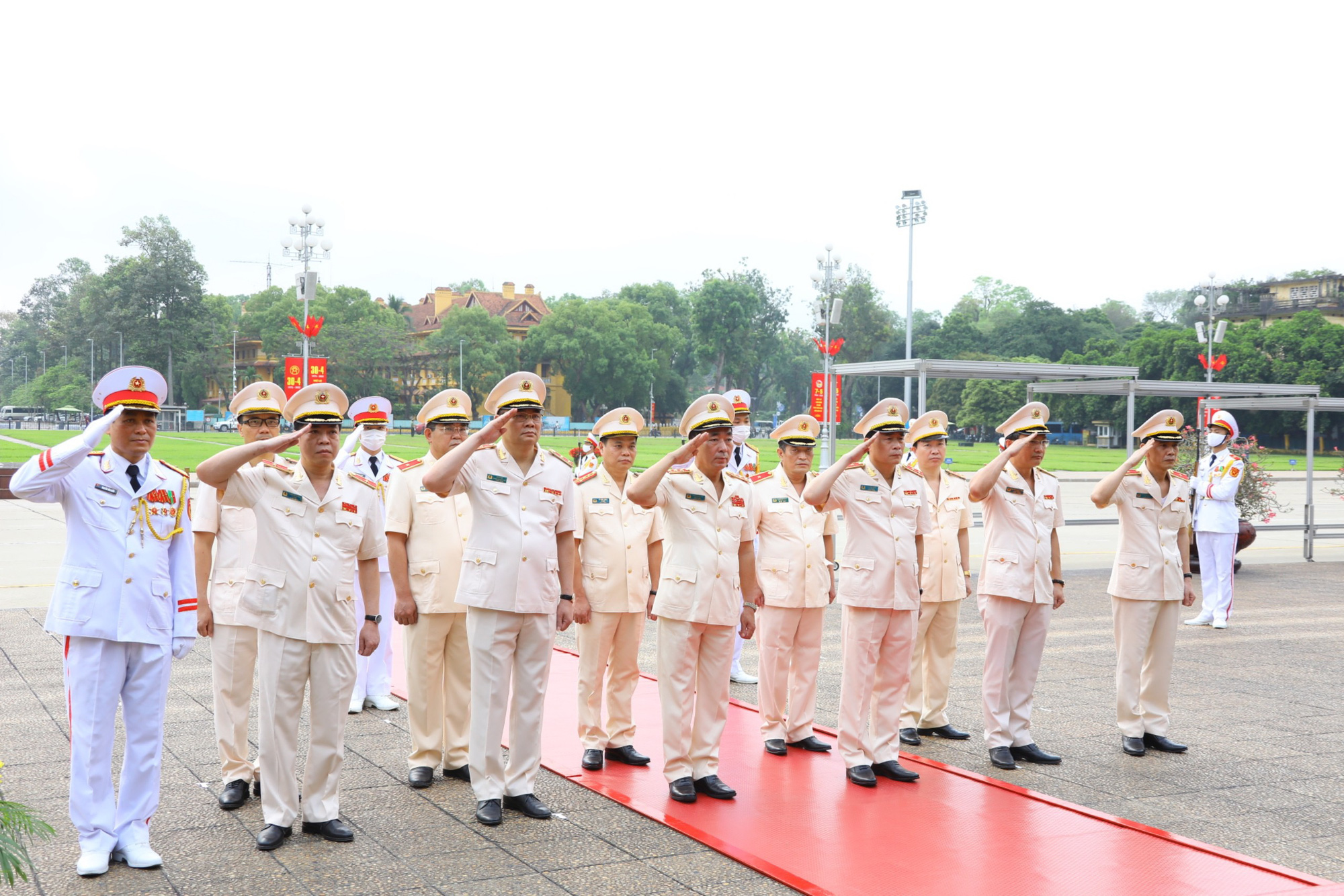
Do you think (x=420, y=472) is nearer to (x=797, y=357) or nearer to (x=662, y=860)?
(x=662, y=860)

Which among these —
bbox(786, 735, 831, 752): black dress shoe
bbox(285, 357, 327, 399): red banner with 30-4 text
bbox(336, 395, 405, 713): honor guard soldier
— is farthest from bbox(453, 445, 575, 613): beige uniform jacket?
bbox(285, 357, 327, 399): red banner with 30-4 text

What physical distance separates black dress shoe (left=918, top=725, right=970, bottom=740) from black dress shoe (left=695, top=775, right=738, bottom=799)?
1.78 metres

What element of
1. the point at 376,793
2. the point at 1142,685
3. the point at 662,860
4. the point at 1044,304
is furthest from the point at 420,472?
the point at 1044,304

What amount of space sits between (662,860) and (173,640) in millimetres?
2165

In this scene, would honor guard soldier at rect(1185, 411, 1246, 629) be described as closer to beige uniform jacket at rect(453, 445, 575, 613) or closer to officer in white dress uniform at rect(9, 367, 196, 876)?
beige uniform jacket at rect(453, 445, 575, 613)

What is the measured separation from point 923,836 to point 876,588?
4.33 ft

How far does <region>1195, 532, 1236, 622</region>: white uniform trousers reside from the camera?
1075cm

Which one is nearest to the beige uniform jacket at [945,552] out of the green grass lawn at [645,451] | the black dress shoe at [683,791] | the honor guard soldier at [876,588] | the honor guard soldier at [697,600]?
the honor guard soldier at [876,588]

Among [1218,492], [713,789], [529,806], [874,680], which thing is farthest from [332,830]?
[1218,492]

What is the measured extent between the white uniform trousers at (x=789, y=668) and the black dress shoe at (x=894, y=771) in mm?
592

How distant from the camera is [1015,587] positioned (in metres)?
6.10

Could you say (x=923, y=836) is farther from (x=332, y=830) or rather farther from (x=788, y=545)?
(x=332, y=830)

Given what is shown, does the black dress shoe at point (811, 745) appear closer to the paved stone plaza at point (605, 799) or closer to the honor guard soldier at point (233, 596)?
the paved stone plaza at point (605, 799)

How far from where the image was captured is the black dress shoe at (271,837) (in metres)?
4.48
